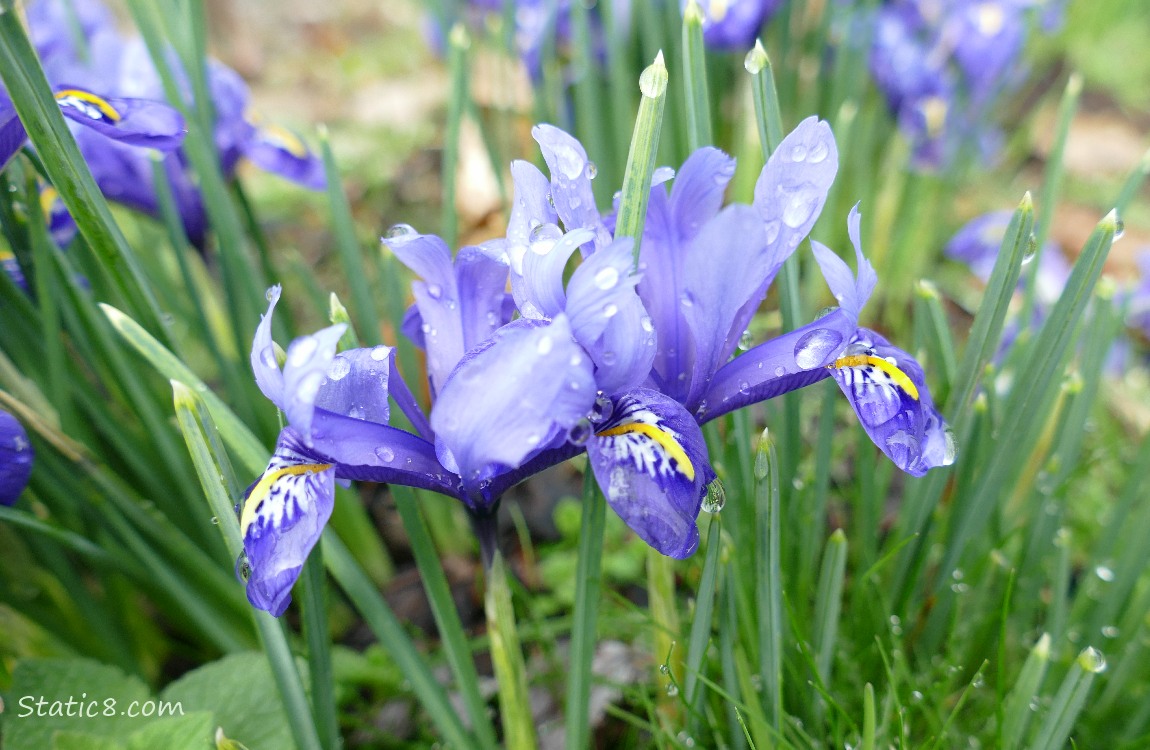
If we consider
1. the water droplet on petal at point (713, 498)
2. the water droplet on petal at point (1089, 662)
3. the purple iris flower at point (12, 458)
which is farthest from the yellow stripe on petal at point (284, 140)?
the water droplet on petal at point (1089, 662)

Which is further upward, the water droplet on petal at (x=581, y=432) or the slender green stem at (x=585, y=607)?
the water droplet on petal at (x=581, y=432)

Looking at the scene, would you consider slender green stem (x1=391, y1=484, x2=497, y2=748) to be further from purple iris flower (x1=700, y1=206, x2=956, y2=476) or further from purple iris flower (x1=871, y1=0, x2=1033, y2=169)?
purple iris flower (x1=871, y1=0, x2=1033, y2=169)

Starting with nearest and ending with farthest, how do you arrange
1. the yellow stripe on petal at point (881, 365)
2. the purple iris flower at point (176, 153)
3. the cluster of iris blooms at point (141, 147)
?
A: 1. the yellow stripe on petal at point (881, 365)
2. the cluster of iris blooms at point (141, 147)
3. the purple iris flower at point (176, 153)

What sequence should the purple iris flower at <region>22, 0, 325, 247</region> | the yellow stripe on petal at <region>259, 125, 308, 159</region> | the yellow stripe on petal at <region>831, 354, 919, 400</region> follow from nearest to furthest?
the yellow stripe on petal at <region>831, 354, 919, 400</region> → the purple iris flower at <region>22, 0, 325, 247</region> → the yellow stripe on petal at <region>259, 125, 308, 159</region>

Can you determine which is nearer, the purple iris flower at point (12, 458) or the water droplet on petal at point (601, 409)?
the water droplet on petal at point (601, 409)

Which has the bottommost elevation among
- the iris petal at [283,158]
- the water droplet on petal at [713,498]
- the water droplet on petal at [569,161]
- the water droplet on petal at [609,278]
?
the water droplet on petal at [713,498]

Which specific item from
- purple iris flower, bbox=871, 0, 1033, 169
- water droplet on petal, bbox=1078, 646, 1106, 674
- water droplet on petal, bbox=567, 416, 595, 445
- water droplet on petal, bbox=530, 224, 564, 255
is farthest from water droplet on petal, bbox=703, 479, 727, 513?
purple iris flower, bbox=871, 0, 1033, 169

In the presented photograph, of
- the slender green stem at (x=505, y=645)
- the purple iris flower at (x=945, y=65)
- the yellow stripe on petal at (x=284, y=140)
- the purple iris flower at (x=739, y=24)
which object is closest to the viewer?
the slender green stem at (x=505, y=645)

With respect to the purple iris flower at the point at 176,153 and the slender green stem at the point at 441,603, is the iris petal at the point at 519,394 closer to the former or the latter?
the slender green stem at the point at 441,603
